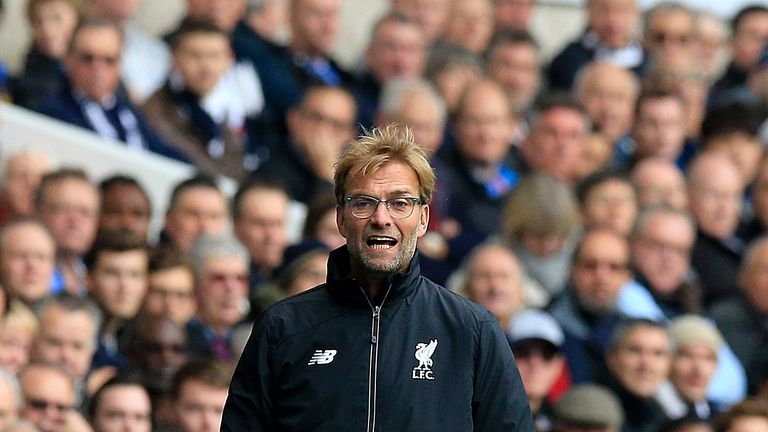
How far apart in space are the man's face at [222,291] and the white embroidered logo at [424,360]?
4836 millimetres

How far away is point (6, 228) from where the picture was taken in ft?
31.6

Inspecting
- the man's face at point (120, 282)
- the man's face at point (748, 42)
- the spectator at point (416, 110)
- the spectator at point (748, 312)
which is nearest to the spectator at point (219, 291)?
the man's face at point (120, 282)

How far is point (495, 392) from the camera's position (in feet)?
17.0

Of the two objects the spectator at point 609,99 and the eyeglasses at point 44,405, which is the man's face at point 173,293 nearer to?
the eyeglasses at point 44,405

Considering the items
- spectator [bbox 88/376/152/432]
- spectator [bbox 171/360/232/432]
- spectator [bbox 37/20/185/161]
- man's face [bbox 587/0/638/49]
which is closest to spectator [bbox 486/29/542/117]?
man's face [bbox 587/0/638/49]

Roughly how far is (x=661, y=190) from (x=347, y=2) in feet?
11.3

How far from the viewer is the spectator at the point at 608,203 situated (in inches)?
459

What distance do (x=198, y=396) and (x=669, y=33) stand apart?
611cm

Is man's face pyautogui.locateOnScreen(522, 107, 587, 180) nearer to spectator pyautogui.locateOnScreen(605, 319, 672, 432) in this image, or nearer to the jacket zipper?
spectator pyautogui.locateOnScreen(605, 319, 672, 432)

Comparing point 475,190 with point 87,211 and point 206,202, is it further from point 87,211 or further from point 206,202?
point 87,211

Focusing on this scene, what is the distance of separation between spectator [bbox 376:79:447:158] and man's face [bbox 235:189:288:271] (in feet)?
3.36

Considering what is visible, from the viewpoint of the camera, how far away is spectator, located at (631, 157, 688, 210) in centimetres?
1222

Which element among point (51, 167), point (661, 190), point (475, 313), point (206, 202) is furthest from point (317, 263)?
point (475, 313)

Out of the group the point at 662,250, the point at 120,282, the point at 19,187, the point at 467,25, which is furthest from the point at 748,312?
the point at 19,187
